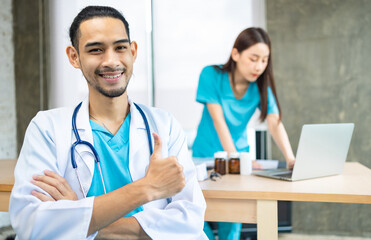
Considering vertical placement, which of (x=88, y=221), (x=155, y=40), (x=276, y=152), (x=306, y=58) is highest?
(x=155, y=40)

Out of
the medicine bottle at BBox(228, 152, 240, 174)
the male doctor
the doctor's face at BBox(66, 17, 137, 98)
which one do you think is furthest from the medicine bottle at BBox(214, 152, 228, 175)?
the doctor's face at BBox(66, 17, 137, 98)

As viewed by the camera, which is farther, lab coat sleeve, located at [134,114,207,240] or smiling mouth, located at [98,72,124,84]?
smiling mouth, located at [98,72,124,84]

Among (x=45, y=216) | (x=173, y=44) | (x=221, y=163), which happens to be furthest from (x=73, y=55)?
(x=173, y=44)

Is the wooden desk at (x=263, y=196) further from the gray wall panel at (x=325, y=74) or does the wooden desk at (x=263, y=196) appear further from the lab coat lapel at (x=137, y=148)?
the gray wall panel at (x=325, y=74)

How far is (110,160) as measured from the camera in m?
1.22

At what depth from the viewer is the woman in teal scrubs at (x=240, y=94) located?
2.06 meters

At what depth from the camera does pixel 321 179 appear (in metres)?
1.57

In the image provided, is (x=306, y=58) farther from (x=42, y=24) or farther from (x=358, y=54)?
(x=42, y=24)

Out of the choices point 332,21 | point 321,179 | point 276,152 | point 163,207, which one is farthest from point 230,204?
point 332,21

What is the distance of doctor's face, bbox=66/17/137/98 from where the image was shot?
3.97 ft

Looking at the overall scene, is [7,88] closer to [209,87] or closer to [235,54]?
[209,87]

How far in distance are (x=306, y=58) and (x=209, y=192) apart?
2.28m

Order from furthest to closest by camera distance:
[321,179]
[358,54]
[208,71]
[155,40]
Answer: [155,40], [358,54], [208,71], [321,179]

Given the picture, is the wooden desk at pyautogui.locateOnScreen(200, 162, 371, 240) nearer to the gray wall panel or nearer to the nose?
the nose
